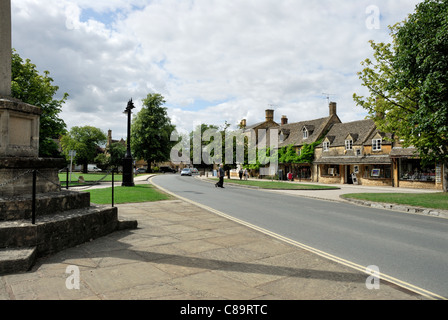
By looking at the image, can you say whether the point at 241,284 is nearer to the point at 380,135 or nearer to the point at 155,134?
the point at 380,135

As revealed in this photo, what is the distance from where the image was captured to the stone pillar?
658cm

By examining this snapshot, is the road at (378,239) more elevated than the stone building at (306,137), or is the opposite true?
the stone building at (306,137)

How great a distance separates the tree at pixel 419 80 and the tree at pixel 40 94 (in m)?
25.9

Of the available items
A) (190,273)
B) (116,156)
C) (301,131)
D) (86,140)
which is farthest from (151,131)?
(190,273)

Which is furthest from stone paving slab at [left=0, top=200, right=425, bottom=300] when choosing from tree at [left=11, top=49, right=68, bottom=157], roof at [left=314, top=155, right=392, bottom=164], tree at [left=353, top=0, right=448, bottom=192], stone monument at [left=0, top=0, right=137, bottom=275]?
roof at [left=314, top=155, right=392, bottom=164]

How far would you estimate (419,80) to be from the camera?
16.2m

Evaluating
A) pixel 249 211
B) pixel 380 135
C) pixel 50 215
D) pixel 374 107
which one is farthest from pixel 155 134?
pixel 50 215

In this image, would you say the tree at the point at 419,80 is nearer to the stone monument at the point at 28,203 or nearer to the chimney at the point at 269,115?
the stone monument at the point at 28,203

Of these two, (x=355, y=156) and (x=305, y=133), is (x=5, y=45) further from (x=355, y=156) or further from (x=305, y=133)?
(x=305, y=133)

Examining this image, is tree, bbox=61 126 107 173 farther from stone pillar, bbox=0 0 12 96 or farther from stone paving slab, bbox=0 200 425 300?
stone paving slab, bbox=0 200 425 300

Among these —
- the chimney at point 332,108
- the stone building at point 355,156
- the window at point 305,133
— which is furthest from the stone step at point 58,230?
the chimney at point 332,108

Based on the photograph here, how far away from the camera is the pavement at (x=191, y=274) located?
12.0ft
